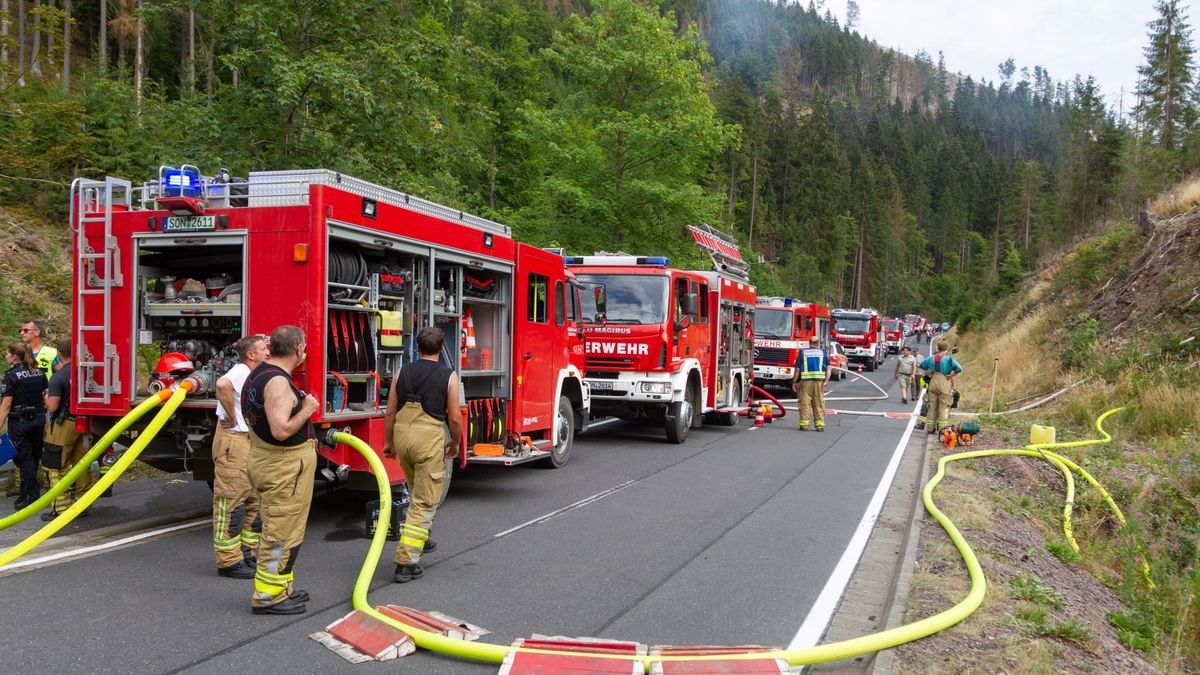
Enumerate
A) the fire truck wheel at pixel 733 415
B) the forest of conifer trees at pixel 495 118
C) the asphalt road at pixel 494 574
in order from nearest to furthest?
the asphalt road at pixel 494 574 < the forest of conifer trees at pixel 495 118 < the fire truck wheel at pixel 733 415

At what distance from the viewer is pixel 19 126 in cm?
1523

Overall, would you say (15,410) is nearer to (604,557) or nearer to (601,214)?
(604,557)

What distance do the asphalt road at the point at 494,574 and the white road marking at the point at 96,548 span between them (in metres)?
0.11

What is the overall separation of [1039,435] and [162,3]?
15.1 m

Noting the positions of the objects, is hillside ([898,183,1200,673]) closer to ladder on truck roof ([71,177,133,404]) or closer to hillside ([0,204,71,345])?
ladder on truck roof ([71,177,133,404])

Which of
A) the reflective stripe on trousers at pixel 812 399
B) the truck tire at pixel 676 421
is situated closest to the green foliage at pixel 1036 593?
the truck tire at pixel 676 421

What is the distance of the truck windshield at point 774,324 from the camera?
2525cm

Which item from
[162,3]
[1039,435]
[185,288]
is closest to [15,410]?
[185,288]

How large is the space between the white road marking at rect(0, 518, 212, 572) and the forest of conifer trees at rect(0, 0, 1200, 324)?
6.19 m

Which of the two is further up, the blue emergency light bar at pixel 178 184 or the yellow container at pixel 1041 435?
the blue emergency light bar at pixel 178 184

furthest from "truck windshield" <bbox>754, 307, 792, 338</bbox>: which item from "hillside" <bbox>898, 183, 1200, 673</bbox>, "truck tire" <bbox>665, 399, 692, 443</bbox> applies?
"truck tire" <bbox>665, 399, 692, 443</bbox>

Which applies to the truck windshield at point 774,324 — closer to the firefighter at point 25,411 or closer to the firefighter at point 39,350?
the firefighter at point 39,350

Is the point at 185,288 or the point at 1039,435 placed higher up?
the point at 185,288

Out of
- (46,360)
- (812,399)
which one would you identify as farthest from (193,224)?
(812,399)
